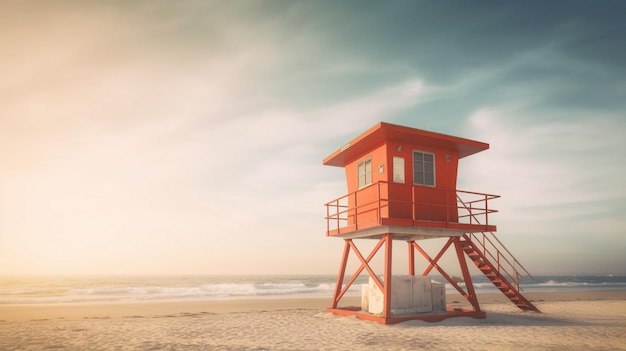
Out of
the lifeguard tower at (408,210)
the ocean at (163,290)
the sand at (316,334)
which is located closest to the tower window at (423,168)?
the lifeguard tower at (408,210)

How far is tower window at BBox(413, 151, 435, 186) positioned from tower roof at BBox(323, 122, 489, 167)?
46 cm

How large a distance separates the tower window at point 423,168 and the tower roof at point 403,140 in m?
0.46

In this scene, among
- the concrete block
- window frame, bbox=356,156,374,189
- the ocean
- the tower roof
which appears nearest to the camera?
the tower roof

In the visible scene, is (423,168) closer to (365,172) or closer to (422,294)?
(365,172)

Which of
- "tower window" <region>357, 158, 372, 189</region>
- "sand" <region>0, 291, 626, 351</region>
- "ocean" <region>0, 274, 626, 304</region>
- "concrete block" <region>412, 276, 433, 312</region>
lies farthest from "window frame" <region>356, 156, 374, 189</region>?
"ocean" <region>0, 274, 626, 304</region>

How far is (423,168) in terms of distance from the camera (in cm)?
1537

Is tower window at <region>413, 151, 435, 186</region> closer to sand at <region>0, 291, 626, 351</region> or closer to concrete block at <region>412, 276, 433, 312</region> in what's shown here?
concrete block at <region>412, 276, 433, 312</region>

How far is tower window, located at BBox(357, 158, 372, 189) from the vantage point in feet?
52.2

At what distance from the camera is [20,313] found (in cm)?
2150

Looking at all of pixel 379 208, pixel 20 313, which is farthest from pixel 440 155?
pixel 20 313

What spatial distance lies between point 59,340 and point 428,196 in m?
13.2

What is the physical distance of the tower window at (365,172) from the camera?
15.9 meters

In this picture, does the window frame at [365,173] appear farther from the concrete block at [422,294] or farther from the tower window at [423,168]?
Answer: the concrete block at [422,294]

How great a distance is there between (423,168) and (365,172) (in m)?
2.29
